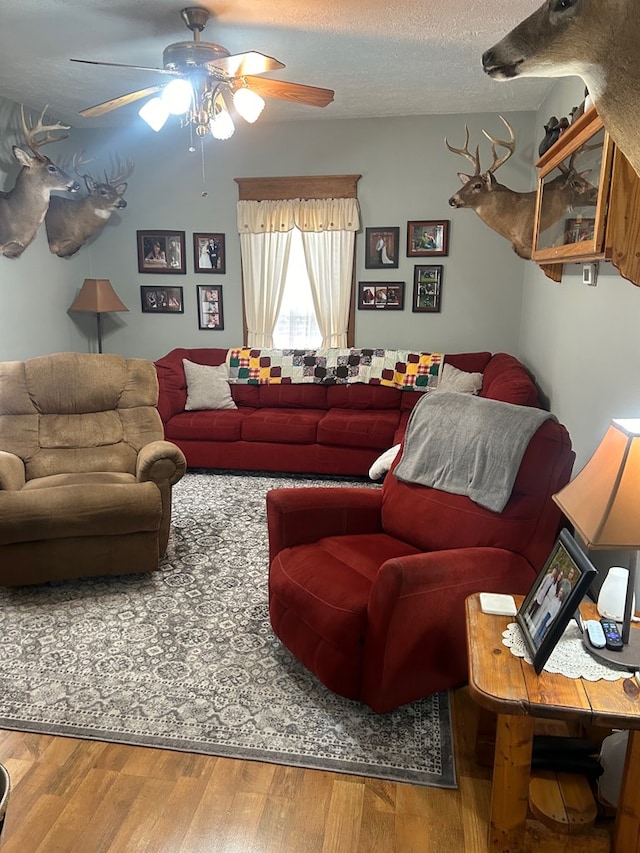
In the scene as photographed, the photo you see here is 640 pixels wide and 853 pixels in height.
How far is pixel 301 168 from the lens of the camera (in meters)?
5.26

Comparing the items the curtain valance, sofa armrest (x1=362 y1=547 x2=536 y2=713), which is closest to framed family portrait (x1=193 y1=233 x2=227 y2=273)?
the curtain valance

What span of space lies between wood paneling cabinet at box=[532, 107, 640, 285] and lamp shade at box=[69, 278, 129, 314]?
149 inches

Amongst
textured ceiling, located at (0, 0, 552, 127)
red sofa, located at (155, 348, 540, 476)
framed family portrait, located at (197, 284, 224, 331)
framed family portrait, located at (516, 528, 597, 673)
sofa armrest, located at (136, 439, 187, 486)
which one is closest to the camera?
framed family portrait, located at (516, 528, 597, 673)

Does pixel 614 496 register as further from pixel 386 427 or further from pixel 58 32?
pixel 58 32

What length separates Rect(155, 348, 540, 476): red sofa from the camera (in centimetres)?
456

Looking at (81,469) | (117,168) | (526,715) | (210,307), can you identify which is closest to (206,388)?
(210,307)

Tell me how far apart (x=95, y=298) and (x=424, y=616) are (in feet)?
14.2

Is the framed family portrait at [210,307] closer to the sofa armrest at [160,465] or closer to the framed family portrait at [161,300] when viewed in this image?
the framed family portrait at [161,300]

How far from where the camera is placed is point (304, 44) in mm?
3398

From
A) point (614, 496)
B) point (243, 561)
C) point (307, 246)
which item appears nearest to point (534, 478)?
point (614, 496)

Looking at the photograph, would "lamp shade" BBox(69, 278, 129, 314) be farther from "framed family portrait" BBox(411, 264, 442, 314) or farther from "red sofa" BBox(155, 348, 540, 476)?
"framed family portrait" BBox(411, 264, 442, 314)

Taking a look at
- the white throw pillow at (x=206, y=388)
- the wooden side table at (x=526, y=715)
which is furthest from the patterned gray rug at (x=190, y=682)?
the white throw pillow at (x=206, y=388)

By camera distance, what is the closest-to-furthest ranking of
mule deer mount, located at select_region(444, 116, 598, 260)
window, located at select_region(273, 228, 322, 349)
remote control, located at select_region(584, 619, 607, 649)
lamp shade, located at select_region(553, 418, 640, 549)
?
lamp shade, located at select_region(553, 418, 640, 549)
remote control, located at select_region(584, 619, 607, 649)
mule deer mount, located at select_region(444, 116, 598, 260)
window, located at select_region(273, 228, 322, 349)

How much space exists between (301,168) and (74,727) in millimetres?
4631
